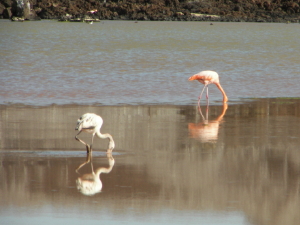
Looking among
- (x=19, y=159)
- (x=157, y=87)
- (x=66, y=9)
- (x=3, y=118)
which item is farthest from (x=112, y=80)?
(x=66, y=9)

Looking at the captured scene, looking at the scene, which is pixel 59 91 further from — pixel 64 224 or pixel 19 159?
pixel 64 224

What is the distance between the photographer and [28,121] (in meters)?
10.4

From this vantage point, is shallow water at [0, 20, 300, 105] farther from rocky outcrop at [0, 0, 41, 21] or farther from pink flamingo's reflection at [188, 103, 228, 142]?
rocky outcrop at [0, 0, 41, 21]

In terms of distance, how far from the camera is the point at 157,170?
23.1ft

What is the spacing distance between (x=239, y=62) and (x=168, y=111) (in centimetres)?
1407

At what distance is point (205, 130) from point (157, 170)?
279 centimetres

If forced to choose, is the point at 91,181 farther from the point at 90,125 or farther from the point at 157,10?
the point at 157,10

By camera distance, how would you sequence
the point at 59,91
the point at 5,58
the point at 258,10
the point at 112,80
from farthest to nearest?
the point at 258,10 < the point at 5,58 < the point at 112,80 < the point at 59,91

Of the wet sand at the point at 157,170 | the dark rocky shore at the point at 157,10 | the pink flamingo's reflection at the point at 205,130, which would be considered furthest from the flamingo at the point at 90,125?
the dark rocky shore at the point at 157,10

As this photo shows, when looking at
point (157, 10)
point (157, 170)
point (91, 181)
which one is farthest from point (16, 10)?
point (91, 181)

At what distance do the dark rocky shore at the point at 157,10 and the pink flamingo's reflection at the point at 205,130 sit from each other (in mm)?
93417

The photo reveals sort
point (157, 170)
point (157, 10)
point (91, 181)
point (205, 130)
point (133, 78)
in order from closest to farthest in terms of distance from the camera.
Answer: point (91, 181), point (157, 170), point (205, 130), point (133, 78), point (157, 10)

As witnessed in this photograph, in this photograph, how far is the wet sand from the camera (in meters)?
5.55

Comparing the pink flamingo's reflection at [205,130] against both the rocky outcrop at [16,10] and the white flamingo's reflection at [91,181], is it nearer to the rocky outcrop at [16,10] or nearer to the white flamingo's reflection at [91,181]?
the white flamingo's reflection at [91,181]
